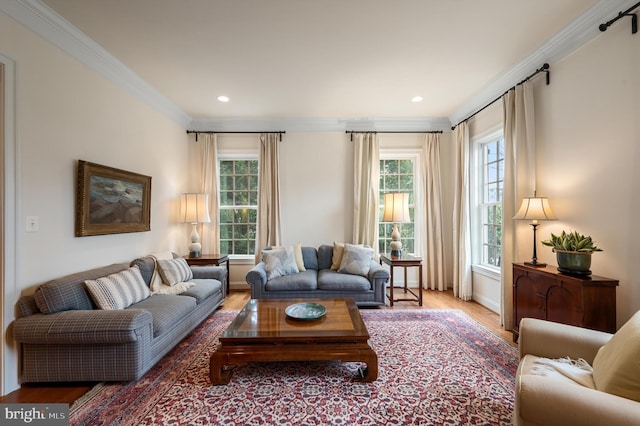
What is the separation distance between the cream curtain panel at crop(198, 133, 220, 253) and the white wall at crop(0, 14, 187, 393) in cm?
129

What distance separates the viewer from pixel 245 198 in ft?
16.4

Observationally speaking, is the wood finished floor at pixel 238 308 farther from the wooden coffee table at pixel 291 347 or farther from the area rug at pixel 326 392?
the wooden coffee table at pixel 291 347

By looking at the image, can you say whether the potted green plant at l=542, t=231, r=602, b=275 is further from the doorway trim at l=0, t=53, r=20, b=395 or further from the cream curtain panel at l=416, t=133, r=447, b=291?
the doorway trim at l=0, t=53, r=20, b=395

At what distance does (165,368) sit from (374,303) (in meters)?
2.45

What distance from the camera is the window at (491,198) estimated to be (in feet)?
12.3

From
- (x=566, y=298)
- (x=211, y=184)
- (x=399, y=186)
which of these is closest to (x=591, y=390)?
(x=566, y=298)

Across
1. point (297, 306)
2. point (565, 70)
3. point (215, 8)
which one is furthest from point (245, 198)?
point (565, 70)

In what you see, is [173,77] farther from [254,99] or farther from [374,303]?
[374,303]

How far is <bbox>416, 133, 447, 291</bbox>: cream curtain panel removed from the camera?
4672 mm

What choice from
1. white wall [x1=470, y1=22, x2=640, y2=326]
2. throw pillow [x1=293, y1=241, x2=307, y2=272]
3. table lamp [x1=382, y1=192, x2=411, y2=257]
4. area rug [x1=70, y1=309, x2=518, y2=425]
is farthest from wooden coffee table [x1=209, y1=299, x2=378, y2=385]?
table lamp [x1=382, y1=192, x2=411, y2=257]

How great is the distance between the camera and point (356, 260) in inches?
157

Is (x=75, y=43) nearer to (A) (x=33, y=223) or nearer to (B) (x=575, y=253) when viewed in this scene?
(A) (x=33, y=223)

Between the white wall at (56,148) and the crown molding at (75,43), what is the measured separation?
0.07 metres

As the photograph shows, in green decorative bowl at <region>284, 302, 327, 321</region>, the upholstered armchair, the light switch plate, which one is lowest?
green decorative bowl at <region>284, 302, 327, 321</region>
